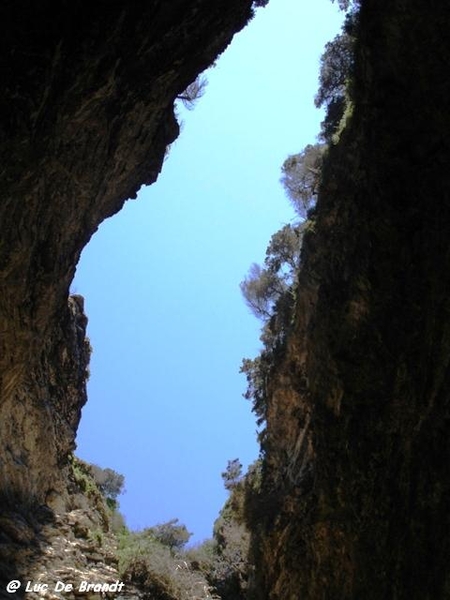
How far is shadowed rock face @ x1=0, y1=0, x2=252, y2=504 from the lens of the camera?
7352mm

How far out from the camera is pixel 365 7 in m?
12.0

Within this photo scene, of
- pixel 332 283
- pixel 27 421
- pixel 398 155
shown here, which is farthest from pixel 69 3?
pixel 27 421

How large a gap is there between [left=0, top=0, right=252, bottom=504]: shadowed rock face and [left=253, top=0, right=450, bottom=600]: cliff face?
3.38m

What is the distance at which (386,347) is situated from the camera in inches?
461

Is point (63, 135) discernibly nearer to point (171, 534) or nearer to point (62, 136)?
point (62, 136)

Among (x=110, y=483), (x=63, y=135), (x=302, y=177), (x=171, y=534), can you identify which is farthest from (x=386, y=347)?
→ (x=110, y=483)

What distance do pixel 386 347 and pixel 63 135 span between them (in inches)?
260

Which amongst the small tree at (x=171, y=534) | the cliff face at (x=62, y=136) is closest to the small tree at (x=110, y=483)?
the small tree at (x=171, y=534)

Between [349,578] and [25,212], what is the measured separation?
28.2 ft

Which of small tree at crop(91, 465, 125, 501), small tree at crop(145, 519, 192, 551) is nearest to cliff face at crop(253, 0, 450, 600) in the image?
small tree at crop(145, 519, 192, 551)

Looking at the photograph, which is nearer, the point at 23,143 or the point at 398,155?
the point at 23,143

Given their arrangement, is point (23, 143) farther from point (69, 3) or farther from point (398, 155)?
point (398, 155)

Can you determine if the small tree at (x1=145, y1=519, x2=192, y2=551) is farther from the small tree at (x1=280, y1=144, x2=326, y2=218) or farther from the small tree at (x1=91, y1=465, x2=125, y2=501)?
the small tree at (x1=280, y1=144, x2=326, y2=218)

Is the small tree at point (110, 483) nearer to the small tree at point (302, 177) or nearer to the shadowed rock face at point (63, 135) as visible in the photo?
the shadowed rock face at point (63, 135)
